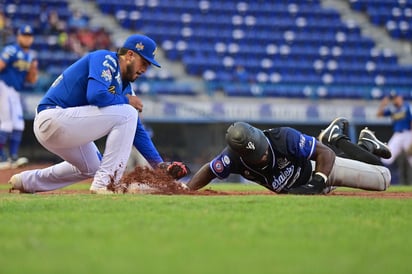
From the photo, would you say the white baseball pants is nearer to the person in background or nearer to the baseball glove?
the baseball glove

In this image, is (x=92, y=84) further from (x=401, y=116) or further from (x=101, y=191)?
(x=401, y=116)

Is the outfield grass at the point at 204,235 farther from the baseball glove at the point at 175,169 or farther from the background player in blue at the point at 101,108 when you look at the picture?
the baseball glove at the point at 175,169

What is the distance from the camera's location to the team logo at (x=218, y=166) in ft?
23.1

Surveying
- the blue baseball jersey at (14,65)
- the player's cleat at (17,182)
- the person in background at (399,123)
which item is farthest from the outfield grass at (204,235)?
the person in background at (399,123)

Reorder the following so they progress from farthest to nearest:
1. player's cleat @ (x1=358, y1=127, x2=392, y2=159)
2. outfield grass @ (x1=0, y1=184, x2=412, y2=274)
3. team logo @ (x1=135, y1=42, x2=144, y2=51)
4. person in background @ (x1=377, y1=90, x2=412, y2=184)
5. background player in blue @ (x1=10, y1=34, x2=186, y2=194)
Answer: person in background @ (x1=377, y1=90, x2=412, y2=184) → player's cleat @ (x1=358, y1=127, x2=392, y2=159) → team logo @ (x1=135, y1=42, x2=144, y2=51) → background player in blue @ (x1=10, y1=34, x2=186, y2=194) → outfield grass @ (x1=0, y1=184, x2=412, y2=274)

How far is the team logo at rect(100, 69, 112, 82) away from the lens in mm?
6387

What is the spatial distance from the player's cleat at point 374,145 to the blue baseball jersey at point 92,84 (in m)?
2.72

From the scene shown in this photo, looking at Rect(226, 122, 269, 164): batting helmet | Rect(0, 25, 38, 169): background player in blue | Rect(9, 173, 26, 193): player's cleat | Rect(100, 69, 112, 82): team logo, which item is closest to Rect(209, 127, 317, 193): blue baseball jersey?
Rect(226, 122, 269, 164): batting helmet

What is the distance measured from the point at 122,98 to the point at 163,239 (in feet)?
9.38

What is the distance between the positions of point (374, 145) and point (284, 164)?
1627 millimetres

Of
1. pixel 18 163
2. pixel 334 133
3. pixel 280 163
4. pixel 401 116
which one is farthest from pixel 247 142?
pixel 401 116

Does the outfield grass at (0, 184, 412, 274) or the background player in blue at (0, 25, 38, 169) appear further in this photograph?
the background player in blue at (0, 25, 38, 169)

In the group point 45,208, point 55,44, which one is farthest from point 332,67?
point 45,208

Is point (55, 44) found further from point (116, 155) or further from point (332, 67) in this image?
point (116, 155)
